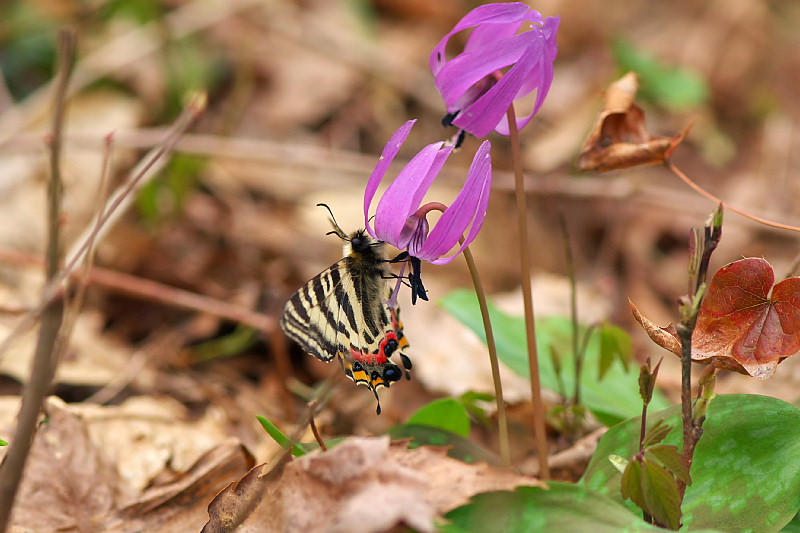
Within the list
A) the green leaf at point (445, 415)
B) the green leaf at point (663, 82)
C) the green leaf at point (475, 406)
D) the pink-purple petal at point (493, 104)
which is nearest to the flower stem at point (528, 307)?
the pink-purple petal at point (493, 104)

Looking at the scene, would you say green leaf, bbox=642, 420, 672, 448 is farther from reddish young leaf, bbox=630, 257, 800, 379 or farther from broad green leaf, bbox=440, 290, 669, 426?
broad green leaf, bbox=440, 290, 669, 426

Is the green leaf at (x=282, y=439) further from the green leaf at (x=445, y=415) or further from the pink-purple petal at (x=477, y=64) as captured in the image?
the pink-purple petal at (x=477, y=64)

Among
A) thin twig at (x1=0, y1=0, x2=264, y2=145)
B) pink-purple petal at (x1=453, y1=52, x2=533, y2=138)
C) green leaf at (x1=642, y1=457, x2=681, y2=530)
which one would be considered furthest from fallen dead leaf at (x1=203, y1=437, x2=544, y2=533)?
thin twig at (x1=0, y1=0, x2=264, y2=145)

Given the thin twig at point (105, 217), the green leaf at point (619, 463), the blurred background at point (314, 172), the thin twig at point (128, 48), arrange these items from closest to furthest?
the thin twig at point (105, 217)
the green leaf at point (619, 463)
the blurred background at point (314, 172)
the thin twig at point (128, 48)

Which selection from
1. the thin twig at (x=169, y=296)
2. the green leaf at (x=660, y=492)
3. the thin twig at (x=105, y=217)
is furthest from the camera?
the thin twig at (x=169, y=296)

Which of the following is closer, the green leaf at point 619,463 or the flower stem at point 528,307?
the green leaf at point 619,463

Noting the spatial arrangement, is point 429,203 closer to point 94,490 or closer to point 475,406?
point 475,406
